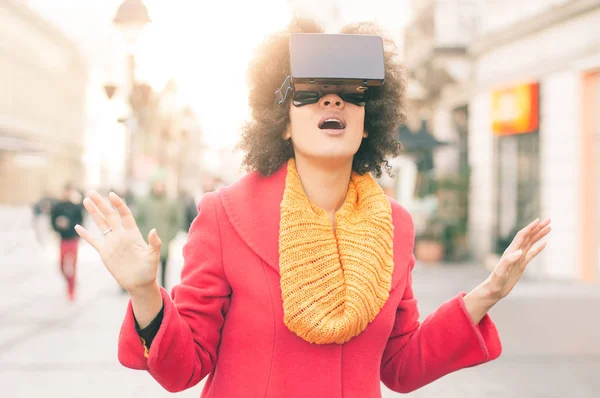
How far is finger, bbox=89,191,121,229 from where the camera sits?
6.00 ft

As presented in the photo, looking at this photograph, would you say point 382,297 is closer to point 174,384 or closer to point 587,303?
point 174,384

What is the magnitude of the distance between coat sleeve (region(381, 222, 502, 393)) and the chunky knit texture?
21 centimetres

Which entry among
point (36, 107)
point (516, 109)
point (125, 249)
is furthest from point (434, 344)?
point (36, 107)

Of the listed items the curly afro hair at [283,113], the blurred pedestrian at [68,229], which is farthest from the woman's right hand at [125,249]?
the blurred pedestrian at [68,229]

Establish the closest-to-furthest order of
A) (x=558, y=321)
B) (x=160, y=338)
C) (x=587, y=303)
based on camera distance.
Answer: (x=160, y=338) → (x=558, y=321) → (x=587, y=303)

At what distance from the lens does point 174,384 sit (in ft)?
6.49

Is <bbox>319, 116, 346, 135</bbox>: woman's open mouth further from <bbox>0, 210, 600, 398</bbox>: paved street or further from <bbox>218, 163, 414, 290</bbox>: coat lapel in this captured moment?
<bbox>0, 210, 600, 398</bbox>: paved street

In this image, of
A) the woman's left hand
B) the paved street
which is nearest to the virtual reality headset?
the woman's left hand

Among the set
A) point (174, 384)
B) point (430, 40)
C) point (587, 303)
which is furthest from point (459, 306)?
point (430, 40)

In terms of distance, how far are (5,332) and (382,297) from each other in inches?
265

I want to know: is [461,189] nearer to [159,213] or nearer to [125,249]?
[159,213]

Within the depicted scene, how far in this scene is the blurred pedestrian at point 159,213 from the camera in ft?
33.6

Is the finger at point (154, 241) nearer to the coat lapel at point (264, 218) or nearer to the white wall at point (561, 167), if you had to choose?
the coat lapel at point (264, 218)

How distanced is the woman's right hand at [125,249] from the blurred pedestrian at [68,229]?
8.95 m
